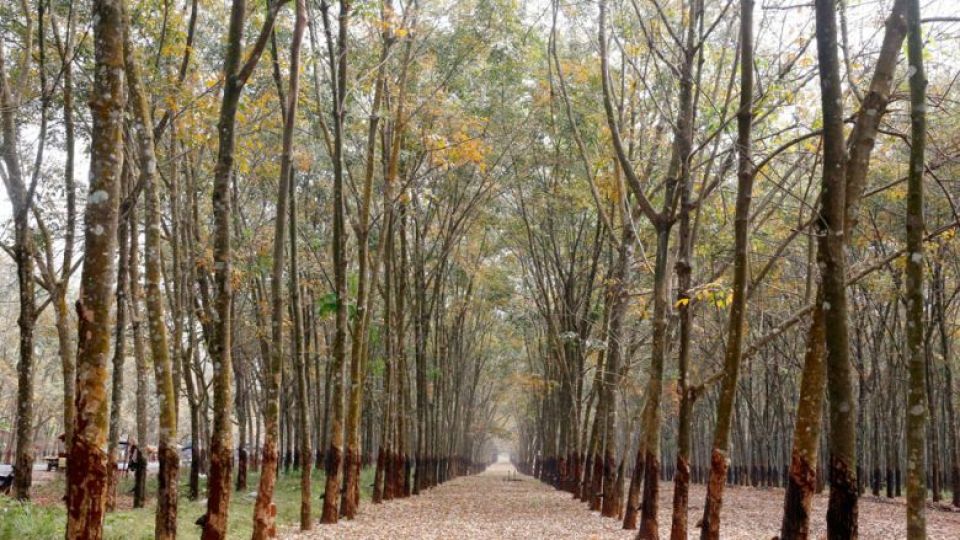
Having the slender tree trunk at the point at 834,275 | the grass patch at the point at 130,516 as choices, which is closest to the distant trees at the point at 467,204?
the slender tree trunk at the point at 834,275

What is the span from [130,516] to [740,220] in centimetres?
1052

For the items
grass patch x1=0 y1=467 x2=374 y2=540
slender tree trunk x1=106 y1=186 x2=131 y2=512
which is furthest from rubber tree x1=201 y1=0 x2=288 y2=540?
slender tree trunk x1=106 y1=186 x2=131 y2=512

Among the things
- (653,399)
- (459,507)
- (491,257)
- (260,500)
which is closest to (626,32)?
(653,399)

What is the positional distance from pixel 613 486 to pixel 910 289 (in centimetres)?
1267

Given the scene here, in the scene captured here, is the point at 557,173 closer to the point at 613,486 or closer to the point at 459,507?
the point at 613,486

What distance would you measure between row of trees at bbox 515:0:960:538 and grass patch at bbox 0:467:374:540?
6927 millimetres

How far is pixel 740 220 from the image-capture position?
8398mm

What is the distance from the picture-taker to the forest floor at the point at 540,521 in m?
13.6

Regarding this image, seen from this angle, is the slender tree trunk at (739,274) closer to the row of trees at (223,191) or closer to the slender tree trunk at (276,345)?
the row of trees at (223,191)

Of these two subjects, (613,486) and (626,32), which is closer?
(626,32)

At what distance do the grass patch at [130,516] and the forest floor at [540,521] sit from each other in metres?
1.48

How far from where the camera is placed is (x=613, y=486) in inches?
680

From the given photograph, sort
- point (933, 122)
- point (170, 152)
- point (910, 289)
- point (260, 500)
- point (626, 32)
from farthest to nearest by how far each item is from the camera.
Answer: point (933, 122) → point (170, 152) → point (626, 32) → point (260, 500) → point (910, 289)

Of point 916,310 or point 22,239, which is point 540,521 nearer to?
point 22,239
